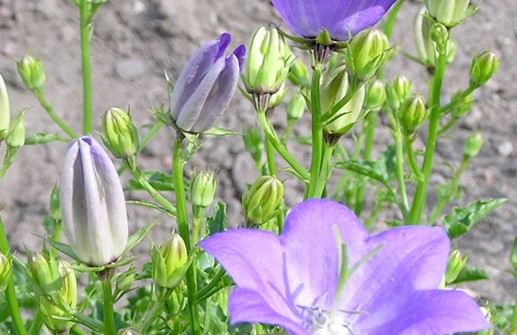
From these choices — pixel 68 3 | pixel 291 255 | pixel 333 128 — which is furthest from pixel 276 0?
pixel 68 3

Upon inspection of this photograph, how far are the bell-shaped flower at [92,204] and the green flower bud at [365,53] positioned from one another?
44 cm

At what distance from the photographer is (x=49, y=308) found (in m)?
1.63

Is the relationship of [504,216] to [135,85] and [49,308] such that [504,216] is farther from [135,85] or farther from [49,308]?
[49,308]

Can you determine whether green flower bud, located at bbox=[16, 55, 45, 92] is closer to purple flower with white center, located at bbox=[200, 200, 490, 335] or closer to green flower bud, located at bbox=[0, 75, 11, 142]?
green flower bud, located at bbox=[0, 75, 11, 142]

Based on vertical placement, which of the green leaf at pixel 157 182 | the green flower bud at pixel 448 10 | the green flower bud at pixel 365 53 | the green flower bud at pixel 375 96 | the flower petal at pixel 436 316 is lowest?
the flower petal at pixel 436 316

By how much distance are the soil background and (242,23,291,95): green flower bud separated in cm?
177

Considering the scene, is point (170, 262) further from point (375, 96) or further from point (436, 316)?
point (375, 96)

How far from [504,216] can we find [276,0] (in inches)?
89.4

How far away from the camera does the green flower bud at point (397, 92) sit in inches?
84.2

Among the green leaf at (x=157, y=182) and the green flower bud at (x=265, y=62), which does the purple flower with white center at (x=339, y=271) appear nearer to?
the green flower bud at (x=265, y=62)

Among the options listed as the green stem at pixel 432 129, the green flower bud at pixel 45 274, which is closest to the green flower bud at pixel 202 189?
the green flower bud at pixel 45 274

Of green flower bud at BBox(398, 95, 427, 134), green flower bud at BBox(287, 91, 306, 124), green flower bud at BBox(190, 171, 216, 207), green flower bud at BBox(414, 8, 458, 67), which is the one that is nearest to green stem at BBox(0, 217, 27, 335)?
green flower bud at BBox(190, 171, 216, 207)

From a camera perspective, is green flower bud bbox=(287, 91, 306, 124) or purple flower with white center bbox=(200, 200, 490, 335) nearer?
purple flower with white center bbox=(200, 200, 490, 335)

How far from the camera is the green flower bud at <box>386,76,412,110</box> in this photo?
7.02 feet
